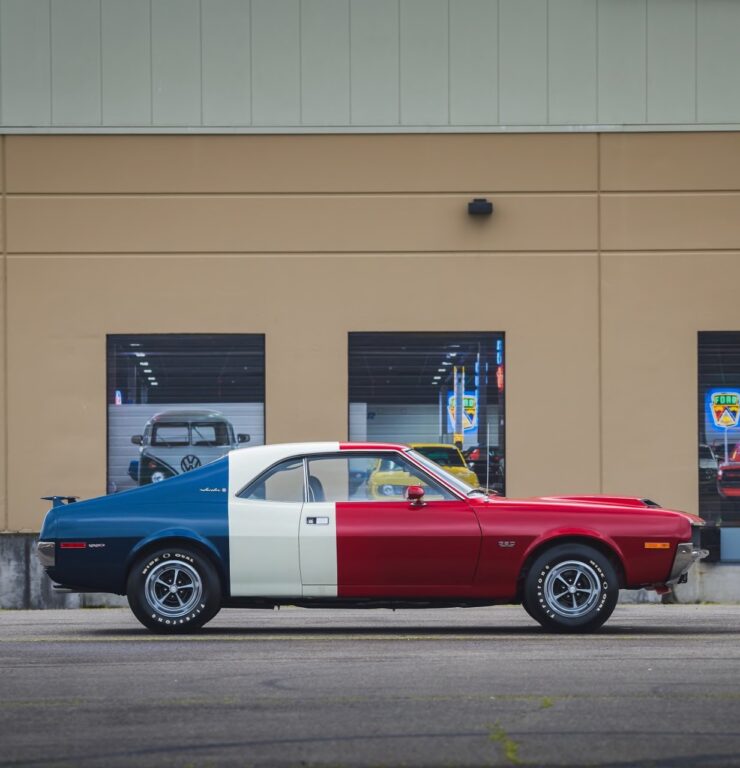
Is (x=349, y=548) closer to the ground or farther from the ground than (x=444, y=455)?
closer to the ground

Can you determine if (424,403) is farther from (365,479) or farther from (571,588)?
(571,588)

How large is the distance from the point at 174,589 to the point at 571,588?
9.28 feet

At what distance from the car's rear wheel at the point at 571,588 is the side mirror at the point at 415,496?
3.03ft

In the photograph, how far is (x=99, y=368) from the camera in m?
17.8

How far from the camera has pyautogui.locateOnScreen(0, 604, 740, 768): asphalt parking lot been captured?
6477 millimetres

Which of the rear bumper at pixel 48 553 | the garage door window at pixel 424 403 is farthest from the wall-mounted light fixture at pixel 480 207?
the rear bumper at pixel 48 553

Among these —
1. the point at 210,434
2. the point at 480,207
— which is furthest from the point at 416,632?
the point at 480,207

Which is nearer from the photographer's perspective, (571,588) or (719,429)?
(571,588)

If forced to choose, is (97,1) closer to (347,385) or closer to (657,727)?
(347,385)

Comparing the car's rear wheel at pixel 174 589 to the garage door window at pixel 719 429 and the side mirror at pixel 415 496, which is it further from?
the garage door window at pixel 719 429

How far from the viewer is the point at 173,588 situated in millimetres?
11055

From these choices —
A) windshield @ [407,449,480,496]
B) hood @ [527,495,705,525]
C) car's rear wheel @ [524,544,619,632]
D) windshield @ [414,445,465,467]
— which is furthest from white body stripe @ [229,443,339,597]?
windshield @ [414,445,465,467]

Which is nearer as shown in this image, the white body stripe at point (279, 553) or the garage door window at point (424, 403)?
the white body stripe at point (279, 553)

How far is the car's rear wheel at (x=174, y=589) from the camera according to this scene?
36.0ft
